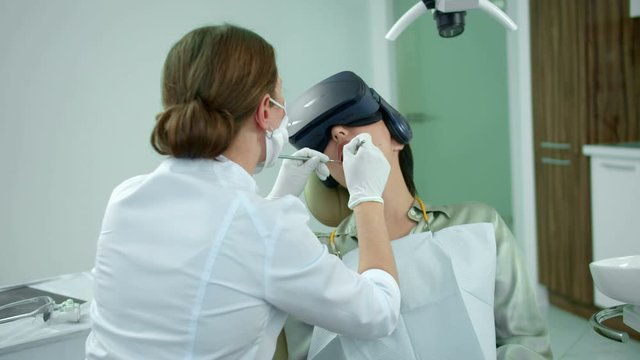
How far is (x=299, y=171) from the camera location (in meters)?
1.43

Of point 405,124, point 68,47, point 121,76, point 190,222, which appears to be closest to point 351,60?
point 121,76

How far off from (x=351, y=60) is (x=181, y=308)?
2.88 meters

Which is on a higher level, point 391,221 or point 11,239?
point 391,221

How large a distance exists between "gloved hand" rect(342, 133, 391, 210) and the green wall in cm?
243

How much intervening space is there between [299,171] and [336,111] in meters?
0.16

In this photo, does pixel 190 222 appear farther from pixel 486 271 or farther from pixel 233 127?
pixel 486 271

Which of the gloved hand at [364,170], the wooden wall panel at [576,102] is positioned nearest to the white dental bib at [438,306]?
the gloved hand at [364,170]

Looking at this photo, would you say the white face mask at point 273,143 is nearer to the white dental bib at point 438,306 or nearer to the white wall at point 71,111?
the white dental bib at point 438,306

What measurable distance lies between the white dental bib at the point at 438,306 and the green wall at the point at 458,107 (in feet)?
7.78

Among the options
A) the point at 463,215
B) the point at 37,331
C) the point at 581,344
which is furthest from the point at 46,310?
the point at 581,344

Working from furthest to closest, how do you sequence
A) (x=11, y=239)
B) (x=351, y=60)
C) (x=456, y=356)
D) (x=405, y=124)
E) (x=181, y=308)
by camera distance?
(x=351, y=60) → (x=11, y=239) → (x=405, y=124) → (x=456, y=356) → (x=181, y=308)

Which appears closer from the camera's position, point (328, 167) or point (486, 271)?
point (486, 271)

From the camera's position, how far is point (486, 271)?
136 centimetres

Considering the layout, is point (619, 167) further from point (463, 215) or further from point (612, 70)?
point (463, 215)
